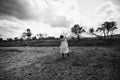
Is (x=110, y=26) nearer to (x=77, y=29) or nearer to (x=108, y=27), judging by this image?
(x=108, y=27)

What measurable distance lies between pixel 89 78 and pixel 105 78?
872mm

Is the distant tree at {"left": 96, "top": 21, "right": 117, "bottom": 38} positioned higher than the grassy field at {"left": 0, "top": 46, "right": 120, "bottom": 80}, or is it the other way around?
the distant tree at {"left": 96, "top": 21, "right": 117, "bottom": 38}

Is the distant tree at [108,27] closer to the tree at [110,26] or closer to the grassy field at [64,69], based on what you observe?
the tree at [110,26]

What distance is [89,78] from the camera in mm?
3961

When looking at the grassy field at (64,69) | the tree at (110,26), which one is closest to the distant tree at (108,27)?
the tree at (110,26)

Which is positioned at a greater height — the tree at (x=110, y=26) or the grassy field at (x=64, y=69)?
the tree at (x=110, y=26)

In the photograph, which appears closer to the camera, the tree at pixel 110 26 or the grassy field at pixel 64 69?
the grassy field at pixel 64 69

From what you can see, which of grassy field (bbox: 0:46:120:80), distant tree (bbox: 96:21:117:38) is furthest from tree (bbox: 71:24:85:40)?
grassy field (bbox: 0:46:120:80)

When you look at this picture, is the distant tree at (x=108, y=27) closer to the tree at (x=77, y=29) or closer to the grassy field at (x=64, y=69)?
the tree at (x=77, y=29)

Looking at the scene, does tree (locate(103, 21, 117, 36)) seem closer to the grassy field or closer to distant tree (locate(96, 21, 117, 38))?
distant tree (locate(96, 21, 117, 38))

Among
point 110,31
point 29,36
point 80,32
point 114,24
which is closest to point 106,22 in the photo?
point 114,24

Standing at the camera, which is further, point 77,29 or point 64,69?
point 77,29

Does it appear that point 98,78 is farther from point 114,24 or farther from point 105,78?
point 114,24

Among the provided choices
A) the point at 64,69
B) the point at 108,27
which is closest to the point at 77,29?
the point at 108,27
